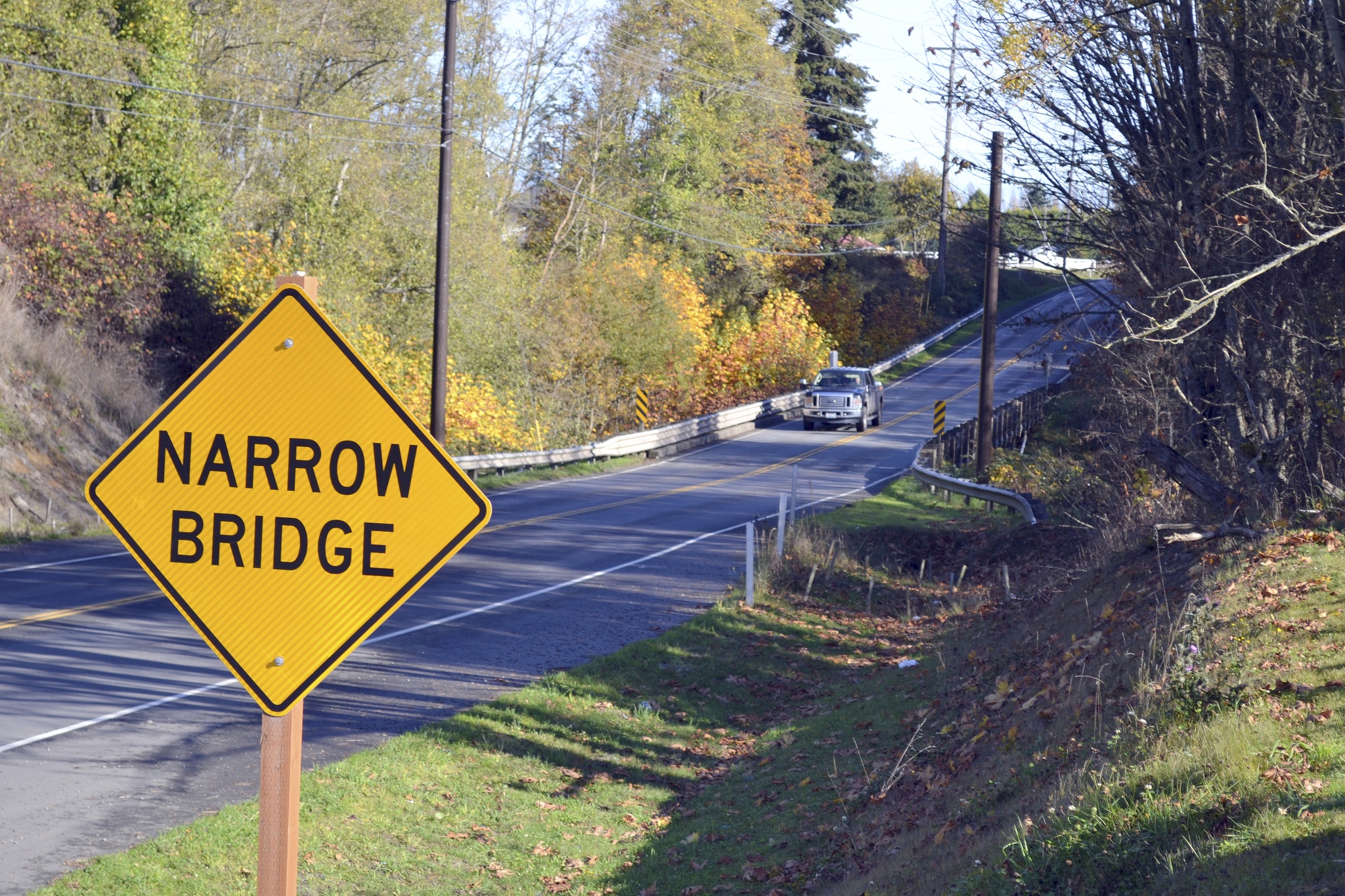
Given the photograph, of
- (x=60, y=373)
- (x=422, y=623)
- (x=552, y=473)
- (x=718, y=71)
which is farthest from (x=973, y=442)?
(x=718, y=71)

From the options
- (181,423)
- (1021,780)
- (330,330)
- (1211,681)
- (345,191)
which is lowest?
(1021,780)

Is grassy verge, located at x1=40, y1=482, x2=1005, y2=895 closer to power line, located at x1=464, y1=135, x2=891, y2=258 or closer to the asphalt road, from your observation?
the asphalt road

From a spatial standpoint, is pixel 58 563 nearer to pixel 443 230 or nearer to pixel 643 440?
pixel 443 230

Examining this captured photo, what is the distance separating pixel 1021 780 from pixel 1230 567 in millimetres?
3240

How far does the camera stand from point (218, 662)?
438 inches

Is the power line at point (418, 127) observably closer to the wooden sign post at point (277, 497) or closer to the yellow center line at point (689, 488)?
the yellow center line at point (689, 488)

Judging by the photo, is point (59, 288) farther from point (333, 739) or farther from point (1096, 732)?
point (1096, 732)

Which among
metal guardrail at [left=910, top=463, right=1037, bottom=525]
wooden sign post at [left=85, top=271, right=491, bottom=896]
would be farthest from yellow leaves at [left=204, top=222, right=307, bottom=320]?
wooden sign post at [left=85, top=271, right=491, bottom=896]

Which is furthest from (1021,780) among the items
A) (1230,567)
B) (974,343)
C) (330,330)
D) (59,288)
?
(974,343)

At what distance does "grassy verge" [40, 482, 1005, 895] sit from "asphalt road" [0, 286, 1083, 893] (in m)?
0.50

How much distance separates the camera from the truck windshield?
4300 cm

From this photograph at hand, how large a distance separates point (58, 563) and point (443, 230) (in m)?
10.7

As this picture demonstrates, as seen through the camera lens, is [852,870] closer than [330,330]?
No

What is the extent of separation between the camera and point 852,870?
648 centimetres
